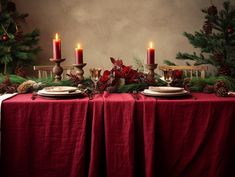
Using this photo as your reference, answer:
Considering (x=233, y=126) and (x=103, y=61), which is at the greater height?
(x=103, y=61)

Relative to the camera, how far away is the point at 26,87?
202 centimetres

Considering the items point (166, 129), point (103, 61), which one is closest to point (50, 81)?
point (166, 129)

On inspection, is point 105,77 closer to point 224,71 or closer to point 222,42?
point 224,71

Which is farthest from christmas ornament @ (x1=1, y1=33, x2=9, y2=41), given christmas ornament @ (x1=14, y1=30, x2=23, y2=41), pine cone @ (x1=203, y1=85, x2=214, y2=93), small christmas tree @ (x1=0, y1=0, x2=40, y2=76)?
pine cone @ (x1=203, y1=85, x2=214, y2=93)

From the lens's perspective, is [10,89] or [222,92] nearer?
[222,92]

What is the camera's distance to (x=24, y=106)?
1762 millimetres

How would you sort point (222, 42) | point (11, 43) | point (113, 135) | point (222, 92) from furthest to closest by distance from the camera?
1. point (222, 42)
2. point (11, 43)
3. point (222, 92)
4. point (113, 135)

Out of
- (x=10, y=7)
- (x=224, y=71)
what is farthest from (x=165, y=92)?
(x=10, y=7)

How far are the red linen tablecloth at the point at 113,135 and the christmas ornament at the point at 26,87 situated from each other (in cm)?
19

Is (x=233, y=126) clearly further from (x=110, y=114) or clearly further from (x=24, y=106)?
(x=24, y=106)

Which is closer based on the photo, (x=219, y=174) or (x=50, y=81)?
(x=219, y=174)

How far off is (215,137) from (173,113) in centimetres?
27

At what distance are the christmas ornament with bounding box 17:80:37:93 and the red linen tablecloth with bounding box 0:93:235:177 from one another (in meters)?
0.19

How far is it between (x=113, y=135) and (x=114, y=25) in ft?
8.56
